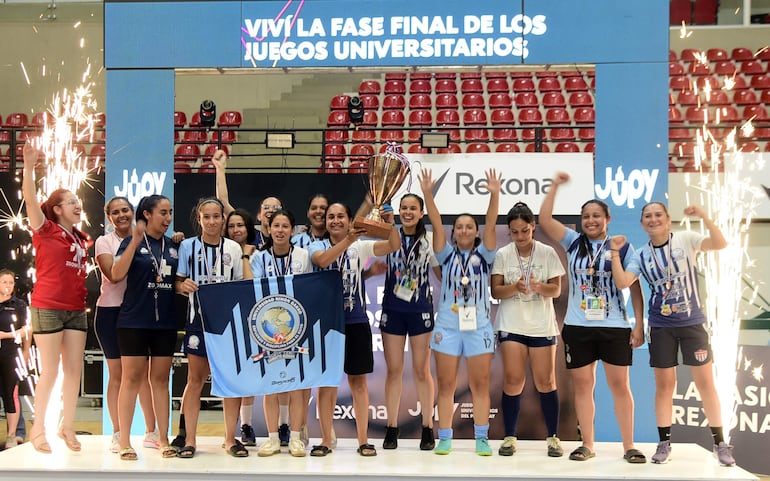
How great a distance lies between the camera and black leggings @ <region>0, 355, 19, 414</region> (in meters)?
6.60

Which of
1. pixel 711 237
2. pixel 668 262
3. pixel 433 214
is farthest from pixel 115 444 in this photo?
pixel 711 237

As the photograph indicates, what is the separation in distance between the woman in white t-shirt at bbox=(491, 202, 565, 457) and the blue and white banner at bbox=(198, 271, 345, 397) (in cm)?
94

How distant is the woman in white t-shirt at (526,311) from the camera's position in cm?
455

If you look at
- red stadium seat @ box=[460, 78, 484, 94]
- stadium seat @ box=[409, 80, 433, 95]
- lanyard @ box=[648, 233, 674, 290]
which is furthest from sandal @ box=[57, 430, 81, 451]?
red stadium seat @ box=[460, 78, 484, 94]

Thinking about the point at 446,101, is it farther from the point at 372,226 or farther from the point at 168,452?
the point at 168,452

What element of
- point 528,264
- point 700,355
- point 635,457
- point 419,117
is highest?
point 419,117

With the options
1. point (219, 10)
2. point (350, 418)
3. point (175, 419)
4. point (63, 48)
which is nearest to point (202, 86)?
point (63, 48)

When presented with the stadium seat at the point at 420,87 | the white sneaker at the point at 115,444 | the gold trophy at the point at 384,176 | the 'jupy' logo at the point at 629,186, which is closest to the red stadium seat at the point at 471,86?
the stadium seat at the point at 420,87

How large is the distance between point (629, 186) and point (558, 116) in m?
6.49

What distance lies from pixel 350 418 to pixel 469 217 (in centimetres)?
195

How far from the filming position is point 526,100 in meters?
12.1

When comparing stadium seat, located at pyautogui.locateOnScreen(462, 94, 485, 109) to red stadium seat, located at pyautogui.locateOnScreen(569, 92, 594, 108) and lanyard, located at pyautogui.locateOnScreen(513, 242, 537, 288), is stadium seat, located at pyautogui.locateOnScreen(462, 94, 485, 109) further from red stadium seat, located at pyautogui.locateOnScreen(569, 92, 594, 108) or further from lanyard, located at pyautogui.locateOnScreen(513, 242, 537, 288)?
lanyard, located at pyautogui.locateOnScreen(513, 242, 537, 288)

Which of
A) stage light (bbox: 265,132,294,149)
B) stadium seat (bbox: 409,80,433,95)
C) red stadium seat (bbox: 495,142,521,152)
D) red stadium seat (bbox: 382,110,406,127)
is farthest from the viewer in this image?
stadium seat (bbox: 409,80,433,95)

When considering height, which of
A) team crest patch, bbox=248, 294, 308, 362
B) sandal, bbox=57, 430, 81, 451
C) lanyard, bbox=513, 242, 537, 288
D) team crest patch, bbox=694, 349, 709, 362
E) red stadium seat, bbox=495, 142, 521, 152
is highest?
red stadium seat, bbox=495, 142, 521, 152
